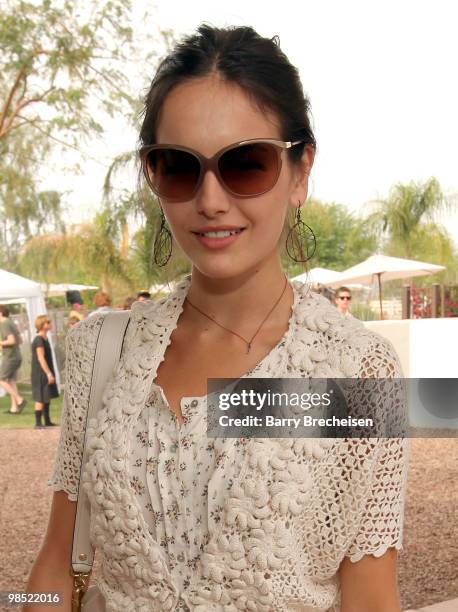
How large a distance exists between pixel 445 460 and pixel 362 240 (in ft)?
49.9

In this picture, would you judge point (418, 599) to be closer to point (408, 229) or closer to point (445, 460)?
point (445, 460)

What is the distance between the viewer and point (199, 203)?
2.75 feet

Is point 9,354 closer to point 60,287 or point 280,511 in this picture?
point 60,287

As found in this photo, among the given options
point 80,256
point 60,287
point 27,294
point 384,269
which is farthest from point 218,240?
point 60,287

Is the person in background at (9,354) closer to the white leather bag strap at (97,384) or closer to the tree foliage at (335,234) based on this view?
the white leather bag strap at (97,384)

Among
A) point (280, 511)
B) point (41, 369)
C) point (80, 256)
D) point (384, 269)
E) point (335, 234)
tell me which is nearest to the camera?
point (280, 511)

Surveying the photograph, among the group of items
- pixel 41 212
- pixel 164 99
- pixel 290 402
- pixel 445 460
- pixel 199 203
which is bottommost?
pixel 445 460

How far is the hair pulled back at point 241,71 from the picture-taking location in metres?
0.85

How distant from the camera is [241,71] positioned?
85 centimetres

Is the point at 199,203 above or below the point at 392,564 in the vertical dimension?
above

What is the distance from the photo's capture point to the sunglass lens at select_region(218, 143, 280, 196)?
2.66 ft

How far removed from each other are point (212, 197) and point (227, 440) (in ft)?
0.83

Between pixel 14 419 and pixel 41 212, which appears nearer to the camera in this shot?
pixel 14 419

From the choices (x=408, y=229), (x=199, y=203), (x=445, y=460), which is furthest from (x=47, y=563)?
(x=408, y=229)
